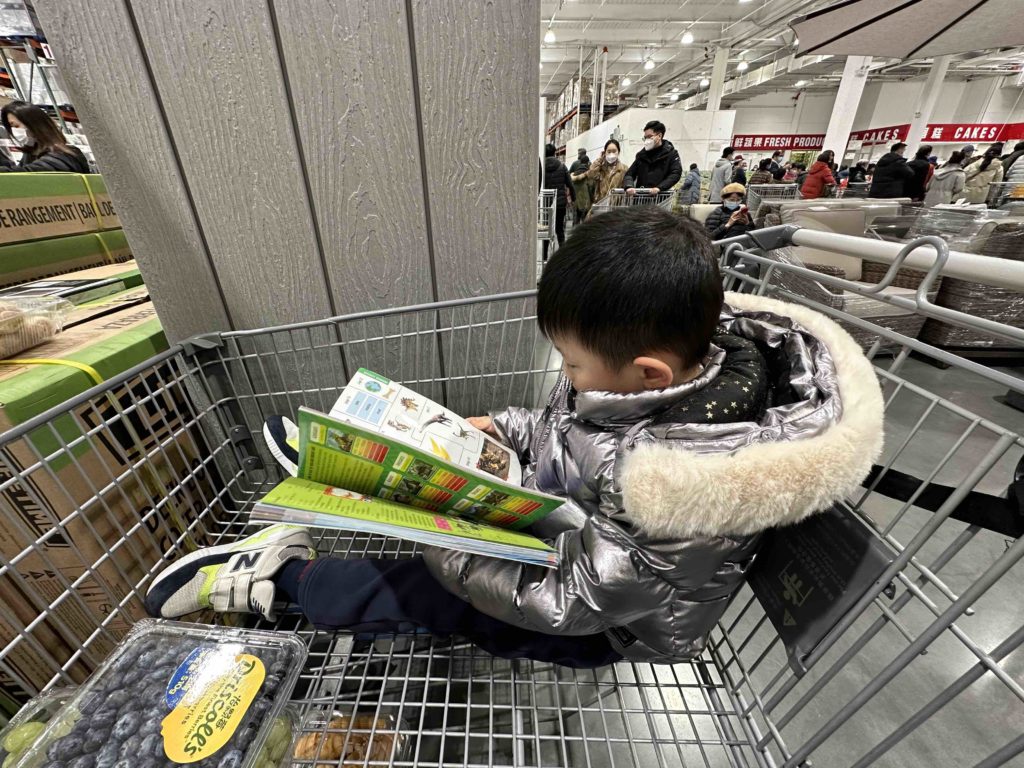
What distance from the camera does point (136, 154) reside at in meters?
1.07

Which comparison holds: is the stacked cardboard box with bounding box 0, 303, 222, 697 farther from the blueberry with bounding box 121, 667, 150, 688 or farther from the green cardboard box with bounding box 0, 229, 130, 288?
the green cardboard box with bounding box 0, 229, 130, 288

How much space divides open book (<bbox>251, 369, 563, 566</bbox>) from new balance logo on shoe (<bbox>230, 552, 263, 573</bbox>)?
333 millimetres

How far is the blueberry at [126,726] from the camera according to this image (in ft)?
2.25

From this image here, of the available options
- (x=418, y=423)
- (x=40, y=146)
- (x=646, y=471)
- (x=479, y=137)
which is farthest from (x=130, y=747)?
(x=40, y=146)

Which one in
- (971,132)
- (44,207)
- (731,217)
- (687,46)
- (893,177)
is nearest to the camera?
(44,207)

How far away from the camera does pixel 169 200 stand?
3.68 ft

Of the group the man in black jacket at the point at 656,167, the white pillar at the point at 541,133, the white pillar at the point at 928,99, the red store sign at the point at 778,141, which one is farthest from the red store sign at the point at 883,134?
the man in black jacket at the point at 656,167

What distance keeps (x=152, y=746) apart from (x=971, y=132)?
23.5 m

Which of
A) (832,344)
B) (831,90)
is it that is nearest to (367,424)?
(832,344)

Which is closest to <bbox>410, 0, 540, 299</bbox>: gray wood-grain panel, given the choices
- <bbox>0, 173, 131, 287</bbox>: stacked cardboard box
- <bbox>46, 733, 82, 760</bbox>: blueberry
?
<bbox>46, 733, 82, 760</bbox>: blueberry

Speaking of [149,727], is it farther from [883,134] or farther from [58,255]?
[883,134]

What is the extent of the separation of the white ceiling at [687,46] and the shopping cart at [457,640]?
321 inches

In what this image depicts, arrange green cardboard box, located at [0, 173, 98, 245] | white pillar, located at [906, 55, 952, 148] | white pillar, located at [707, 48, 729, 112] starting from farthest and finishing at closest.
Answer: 1. white pillar, located at [906, 55, 952, 148]
2. white pillar, located at [707, 48, 729, 112]
3. green cardboard box, located at [0, 173, 98, 245]

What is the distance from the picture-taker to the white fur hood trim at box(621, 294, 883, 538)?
24.0 inches
